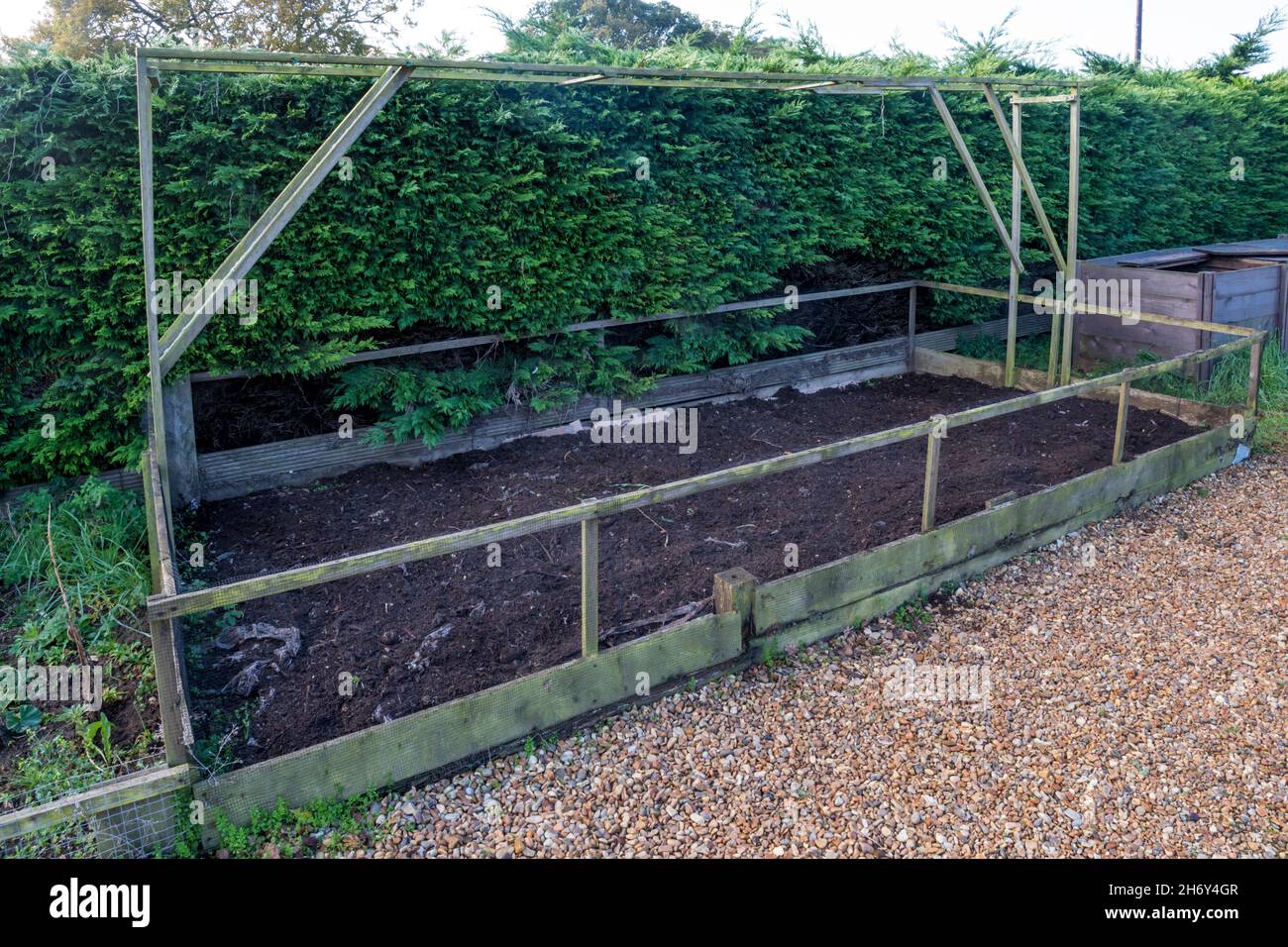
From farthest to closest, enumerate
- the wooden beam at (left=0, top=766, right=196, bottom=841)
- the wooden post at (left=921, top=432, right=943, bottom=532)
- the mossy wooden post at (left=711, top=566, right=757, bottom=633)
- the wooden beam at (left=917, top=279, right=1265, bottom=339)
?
the wooden beam at (left=917, top=279, right=1265, bottom=339) → the wooden post at (left=921, top=432, right=943, bottom=532) → the mossy wooden post at (left=711, top=566, right=757, bottom=633) → the wooden beam at (left=0, top=766, right=196, bottom=841)

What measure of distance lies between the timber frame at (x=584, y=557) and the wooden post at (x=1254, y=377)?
0.5 inches

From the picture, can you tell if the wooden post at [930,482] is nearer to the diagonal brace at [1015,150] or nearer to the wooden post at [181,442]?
the diagonal brace at [1015,150]

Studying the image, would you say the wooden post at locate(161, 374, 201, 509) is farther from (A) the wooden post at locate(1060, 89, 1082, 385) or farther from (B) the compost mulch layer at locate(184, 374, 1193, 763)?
(A) the wooden post at locate(1060, 89, 1082, 385)

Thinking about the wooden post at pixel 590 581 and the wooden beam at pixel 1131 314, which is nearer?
the wooden post at pixel 590 581

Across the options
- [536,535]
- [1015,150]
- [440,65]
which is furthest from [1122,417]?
[440,65]

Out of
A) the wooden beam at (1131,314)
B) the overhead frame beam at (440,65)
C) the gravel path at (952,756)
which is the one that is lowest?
the gravel path at (952,756)

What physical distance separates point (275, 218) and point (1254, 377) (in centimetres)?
647

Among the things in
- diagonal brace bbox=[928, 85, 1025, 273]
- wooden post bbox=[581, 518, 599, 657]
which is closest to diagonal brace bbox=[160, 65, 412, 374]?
wooden post bbox=[581, 518, 599, 657]

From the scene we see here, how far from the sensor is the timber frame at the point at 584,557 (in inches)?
131

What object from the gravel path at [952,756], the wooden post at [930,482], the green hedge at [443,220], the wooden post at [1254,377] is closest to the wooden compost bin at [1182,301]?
the green hedge at [443,220]

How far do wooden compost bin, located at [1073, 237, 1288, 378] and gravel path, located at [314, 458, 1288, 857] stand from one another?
14.3 ft

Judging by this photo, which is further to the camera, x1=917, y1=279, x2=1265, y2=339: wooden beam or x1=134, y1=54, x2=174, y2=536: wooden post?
x1=917, y1=279, x2=1265, y2=339: wooden beam

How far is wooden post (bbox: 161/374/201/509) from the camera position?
6.02 meters
